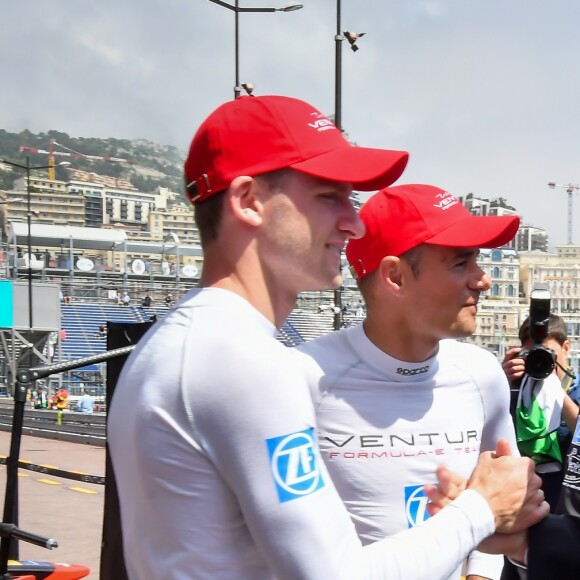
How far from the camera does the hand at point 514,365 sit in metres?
4.46

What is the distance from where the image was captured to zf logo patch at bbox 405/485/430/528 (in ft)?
7.43

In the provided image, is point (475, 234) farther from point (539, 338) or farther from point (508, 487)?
point (539, 338)

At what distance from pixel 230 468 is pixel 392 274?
135 centimetres

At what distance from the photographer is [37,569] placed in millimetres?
3631

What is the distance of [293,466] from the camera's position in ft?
4.18

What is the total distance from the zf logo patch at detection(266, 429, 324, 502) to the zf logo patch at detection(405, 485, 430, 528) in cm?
102

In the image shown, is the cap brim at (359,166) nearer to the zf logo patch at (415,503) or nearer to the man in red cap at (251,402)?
the man in red cap at (251,402)

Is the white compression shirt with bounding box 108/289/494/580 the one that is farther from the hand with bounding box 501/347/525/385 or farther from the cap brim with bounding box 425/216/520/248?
the hand with bounding box 501/347/525/385

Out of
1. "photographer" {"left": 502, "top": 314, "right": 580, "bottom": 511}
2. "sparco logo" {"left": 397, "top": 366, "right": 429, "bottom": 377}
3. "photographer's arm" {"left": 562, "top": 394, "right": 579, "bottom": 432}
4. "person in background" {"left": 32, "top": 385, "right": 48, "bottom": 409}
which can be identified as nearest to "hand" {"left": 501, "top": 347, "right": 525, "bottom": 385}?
"photographer" {"left": 502, "top": 314, "right": 580, "bottom": 511}

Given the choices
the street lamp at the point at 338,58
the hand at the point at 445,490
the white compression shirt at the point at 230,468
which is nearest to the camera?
the white compression shirt at the point at 230,468

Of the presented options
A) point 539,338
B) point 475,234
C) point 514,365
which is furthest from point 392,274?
point 514,365

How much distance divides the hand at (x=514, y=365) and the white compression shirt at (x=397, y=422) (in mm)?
1968

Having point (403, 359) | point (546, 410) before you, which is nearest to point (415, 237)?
point (403, 359)

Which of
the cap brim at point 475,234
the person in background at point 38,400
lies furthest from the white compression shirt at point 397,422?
the person in background at point 38,400
